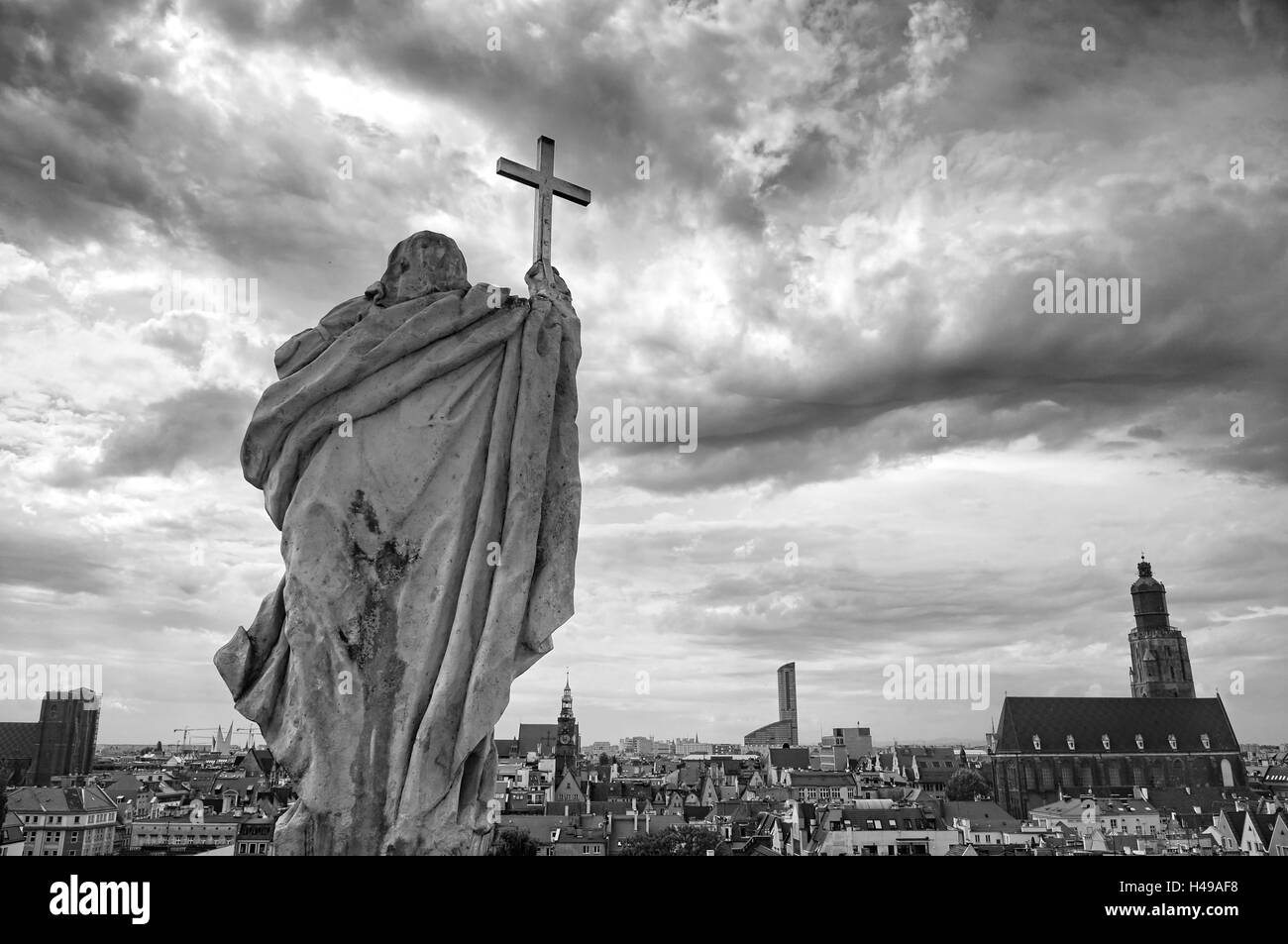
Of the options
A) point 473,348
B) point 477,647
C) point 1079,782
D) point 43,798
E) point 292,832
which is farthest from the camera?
point 1079,782

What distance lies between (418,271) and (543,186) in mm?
1430

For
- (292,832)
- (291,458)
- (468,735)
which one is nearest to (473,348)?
(291,458)

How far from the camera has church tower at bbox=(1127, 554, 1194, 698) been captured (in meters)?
120

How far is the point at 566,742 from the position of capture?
112375 millimetres

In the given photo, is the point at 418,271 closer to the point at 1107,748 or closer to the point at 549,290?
the point at 549,290

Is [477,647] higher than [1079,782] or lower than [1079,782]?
higher

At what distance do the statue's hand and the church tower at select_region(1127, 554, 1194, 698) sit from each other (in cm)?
13243

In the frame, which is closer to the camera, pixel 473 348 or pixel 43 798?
pixel 473 348

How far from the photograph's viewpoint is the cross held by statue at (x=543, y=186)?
714cm

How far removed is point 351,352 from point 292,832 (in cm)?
287

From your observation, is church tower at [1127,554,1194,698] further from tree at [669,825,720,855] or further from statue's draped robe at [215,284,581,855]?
statue's draped robe at [215,284,581,855]

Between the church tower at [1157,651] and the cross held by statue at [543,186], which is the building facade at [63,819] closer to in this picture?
the cross held by statue at [543,186]
